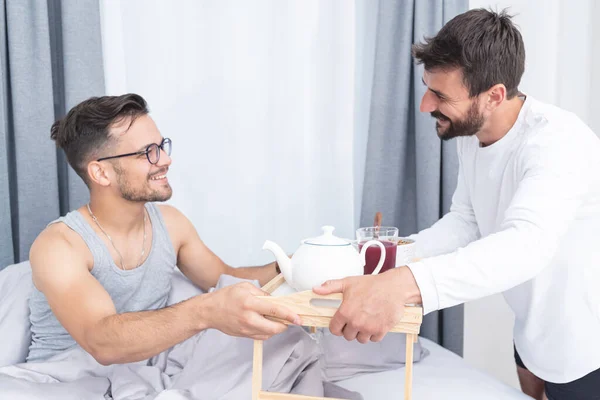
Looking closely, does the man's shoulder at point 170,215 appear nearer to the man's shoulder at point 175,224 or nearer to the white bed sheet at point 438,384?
the man's shoulder at point 175,224

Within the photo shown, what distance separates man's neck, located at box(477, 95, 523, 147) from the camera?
5.42 ft

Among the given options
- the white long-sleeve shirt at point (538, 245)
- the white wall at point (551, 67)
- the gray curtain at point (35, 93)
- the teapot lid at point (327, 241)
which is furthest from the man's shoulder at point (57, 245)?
the white wall at point (551, 67)

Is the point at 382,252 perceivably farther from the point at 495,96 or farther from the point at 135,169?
the point at 135,169

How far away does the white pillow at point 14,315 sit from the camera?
1.78 meters

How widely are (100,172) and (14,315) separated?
19.7 inches

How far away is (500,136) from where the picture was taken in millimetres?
1690

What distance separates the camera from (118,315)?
5.10 ft

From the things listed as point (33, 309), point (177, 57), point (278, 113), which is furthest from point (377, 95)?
point (33, 309)

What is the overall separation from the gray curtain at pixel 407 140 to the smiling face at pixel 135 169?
1.06 m

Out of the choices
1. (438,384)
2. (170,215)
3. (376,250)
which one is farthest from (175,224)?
(438,384)

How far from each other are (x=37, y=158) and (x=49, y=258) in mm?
729

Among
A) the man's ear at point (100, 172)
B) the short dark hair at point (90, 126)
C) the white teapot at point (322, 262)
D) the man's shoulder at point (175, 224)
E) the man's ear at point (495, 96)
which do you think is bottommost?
the man's shoulder at point (175, 224)

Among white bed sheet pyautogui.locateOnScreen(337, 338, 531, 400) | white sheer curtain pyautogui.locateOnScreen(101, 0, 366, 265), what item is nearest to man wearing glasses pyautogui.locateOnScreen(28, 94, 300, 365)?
white bed sheet pyautogui.locateOnScreen(337, 338, 531, 400)

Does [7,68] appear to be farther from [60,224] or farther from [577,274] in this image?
[577,274]
